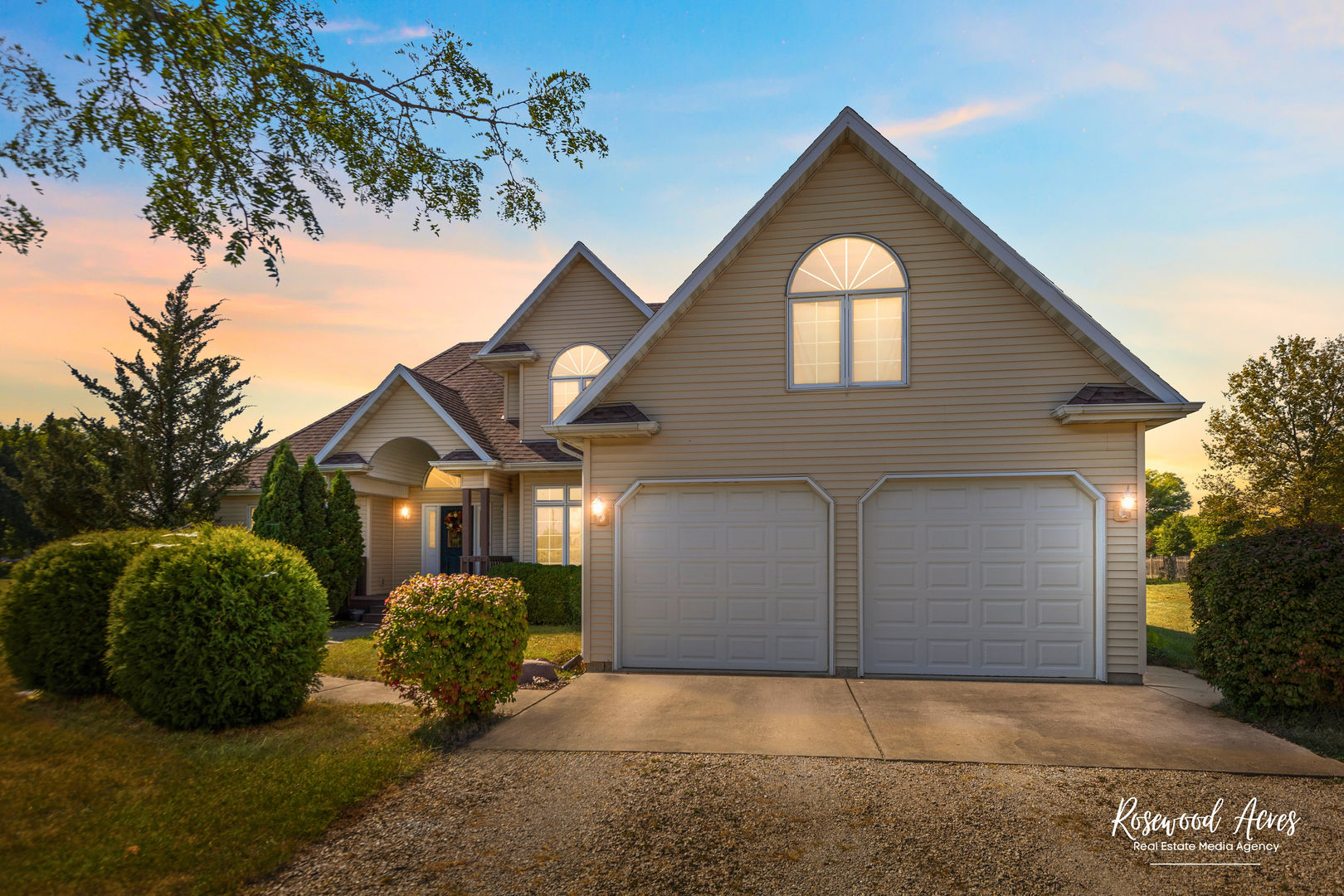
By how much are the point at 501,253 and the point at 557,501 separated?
218 inches

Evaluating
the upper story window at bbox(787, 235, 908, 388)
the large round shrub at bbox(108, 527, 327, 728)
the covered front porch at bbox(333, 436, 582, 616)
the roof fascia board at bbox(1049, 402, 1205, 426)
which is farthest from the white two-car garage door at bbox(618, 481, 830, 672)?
the covered front porch at bbox(333, 436, 582, 616)

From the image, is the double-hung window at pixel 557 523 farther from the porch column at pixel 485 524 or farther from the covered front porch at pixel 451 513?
the porch column at pixel 485 524

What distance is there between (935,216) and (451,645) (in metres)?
7.98

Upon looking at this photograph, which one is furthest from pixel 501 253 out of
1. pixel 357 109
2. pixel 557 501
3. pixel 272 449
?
pixel 272 449

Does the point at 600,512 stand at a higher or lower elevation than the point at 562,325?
lower

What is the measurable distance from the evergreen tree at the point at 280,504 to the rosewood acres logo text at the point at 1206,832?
1447 cm

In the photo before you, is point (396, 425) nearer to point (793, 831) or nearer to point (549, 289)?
point (549, 289)

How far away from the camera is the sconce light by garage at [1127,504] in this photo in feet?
27.7

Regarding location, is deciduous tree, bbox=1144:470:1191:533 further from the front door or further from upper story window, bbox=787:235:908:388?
upper story window, bbox=787:235:908:388

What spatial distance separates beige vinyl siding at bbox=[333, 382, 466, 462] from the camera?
609 inches

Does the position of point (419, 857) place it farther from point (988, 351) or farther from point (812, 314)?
point (988, 351)

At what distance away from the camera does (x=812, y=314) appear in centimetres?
921

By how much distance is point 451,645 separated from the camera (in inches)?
250

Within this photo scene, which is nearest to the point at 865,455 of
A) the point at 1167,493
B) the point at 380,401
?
the point at 380,401
